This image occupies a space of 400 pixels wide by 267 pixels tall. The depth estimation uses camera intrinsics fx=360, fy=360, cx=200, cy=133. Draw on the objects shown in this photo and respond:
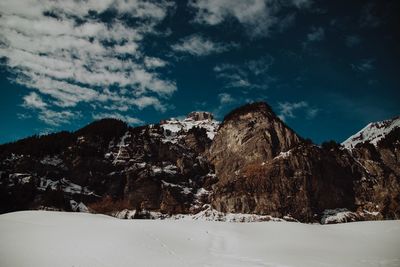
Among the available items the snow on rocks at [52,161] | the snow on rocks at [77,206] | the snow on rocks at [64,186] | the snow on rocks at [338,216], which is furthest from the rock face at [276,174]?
the snow on rocks at [52,161]

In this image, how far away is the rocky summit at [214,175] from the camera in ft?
396

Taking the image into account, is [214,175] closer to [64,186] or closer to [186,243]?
[64,186]

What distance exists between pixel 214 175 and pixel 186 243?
130939mm

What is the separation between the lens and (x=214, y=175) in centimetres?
14675

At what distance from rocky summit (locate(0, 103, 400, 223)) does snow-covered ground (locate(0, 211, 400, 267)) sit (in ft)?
320

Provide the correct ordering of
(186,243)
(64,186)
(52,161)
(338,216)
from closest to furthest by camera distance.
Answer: (186,243) < (338,216) < (64,186) < (52,161)

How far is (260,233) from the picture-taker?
62.3 feet

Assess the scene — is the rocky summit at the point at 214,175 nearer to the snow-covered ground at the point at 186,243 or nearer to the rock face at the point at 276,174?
the rock face at the point at 276,174

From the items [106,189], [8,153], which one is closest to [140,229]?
[106,189]

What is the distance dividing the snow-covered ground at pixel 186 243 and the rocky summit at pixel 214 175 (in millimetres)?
97674

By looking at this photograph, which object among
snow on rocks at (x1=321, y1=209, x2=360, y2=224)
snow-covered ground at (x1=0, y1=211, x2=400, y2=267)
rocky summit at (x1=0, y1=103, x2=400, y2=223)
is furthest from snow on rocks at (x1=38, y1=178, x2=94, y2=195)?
snow-covered ground at (x1=0, y1=211, x2=400, y2=267)

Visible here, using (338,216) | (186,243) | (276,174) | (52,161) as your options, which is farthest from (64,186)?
(186,243)

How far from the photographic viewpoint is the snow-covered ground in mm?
13762

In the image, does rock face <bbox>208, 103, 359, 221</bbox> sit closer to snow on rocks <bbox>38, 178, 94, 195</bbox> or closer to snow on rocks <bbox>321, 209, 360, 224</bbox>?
snow on rocks <bbox>321, 209, 360, 224</bbox>
